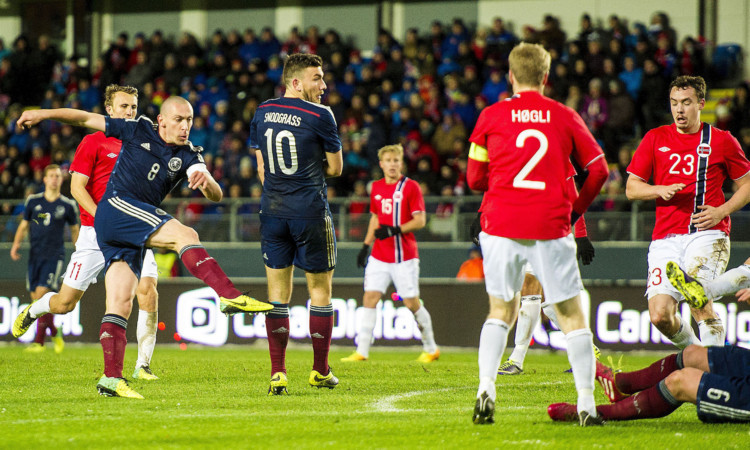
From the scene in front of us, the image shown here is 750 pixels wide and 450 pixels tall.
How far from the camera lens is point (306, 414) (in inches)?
229

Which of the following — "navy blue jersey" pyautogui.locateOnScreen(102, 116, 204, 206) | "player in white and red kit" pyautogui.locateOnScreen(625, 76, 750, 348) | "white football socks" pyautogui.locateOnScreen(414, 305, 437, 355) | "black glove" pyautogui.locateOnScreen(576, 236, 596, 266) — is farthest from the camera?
"white football socks" pyautogui.locateOnScreen(414, 305, 437, 355)

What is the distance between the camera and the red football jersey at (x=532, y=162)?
17.3ft

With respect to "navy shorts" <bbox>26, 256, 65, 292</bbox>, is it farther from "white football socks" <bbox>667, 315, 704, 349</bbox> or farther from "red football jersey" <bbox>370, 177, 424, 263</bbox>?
"white football socks" <bbox>667, 315, 704, 349</bbox>

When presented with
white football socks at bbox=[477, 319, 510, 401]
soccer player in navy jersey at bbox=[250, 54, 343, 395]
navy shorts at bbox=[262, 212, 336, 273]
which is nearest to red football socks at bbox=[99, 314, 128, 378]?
soccer player in navy jersey at bbox=[250, 54, 343, 395]

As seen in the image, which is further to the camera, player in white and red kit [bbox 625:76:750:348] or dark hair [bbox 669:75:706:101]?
dark hair [bbox 669:75:706:101]

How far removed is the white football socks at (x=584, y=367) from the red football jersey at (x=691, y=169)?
234 centimetres

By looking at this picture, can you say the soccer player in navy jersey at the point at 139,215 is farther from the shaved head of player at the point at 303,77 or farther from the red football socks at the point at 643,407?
the red football socks at the point at 643,407

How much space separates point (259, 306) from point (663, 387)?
2.54 metres

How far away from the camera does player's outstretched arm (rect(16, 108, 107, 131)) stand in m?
6.01

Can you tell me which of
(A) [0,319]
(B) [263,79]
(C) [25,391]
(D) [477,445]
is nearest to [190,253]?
(C) [25,391]

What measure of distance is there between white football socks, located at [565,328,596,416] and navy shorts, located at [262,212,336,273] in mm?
2275

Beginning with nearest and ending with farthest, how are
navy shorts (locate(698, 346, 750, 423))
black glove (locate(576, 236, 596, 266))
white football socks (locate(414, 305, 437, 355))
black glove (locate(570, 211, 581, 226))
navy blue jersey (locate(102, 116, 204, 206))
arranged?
navy shorts (locate(698, 346, 750, 423))
black glove (locate(570, 211, 581, 226))
navy blue jersey (locate(102, 116, 204, 206))
black glove (locate(576, 236, 596, 266))
white football socks (locate(414, 305, 437, 355))

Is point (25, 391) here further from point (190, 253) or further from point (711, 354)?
point (711, 354)

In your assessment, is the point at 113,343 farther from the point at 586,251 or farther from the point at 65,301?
the point at 586,251
